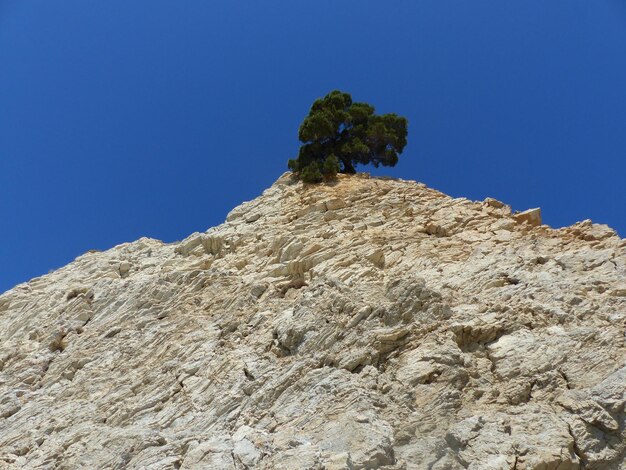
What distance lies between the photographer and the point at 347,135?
1526 inches

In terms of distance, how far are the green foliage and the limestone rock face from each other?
683cm

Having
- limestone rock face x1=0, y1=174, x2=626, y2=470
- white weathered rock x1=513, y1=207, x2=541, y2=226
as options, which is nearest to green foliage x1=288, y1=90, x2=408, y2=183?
limestone rock face x1=0, y1=174, x2=626, y2=470

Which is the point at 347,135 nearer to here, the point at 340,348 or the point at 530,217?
the point at 530,217

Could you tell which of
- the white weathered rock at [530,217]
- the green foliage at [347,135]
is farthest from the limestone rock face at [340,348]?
the green foliage at [347,135]

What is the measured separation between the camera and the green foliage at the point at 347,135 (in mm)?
37250

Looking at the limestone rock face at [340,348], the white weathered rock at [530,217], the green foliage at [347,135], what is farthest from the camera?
the green foliage at [347,135]

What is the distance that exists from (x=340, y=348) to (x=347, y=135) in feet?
74.1

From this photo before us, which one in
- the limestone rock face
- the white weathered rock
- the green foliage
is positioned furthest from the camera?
the green foliage

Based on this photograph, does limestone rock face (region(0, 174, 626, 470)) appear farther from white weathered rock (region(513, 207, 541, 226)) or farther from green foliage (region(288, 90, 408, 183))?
green foliage (region(288, 90, 408, 183))

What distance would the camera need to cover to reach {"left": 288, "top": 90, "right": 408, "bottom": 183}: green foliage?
122ft

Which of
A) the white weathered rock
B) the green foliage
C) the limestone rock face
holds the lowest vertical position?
the limestone rock face

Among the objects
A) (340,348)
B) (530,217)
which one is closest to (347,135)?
(530,217)

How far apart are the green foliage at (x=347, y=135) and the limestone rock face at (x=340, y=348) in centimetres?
683

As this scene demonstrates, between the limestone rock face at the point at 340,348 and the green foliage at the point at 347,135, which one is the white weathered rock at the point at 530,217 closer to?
the limestone rock face at the point at 340,348
